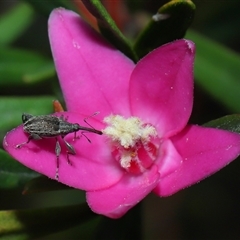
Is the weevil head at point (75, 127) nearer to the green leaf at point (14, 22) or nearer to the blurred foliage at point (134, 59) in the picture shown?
the blurred foliage at point (134, 59)

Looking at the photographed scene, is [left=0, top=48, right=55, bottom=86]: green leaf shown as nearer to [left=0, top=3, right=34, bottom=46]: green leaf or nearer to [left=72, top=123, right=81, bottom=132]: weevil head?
[left=0, top=3, right=34, bottom=46]: green leaf

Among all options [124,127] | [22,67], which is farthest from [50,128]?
[22,67]

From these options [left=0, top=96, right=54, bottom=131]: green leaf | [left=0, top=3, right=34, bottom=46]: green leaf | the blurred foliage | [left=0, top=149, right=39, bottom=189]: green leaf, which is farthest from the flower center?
[left=0, top=3, right=34, bottom=46]: green leaf

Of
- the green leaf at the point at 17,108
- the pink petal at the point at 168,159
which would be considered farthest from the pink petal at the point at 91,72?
the green leaf at the point at 17,108

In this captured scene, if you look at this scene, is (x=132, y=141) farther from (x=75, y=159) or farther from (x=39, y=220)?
(x=39, y=220)

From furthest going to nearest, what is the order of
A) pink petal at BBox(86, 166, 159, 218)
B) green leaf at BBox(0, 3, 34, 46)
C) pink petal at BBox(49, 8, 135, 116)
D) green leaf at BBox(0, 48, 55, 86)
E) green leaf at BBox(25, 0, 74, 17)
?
1. green leaf at BBox(0, 3, 34, 46)
2. green leaf at BBox(0, 48, 55, 86)
3. green leaf at BBox(25, 0, 74, 17)
4. pink petal at BBox(49, 8, 135, 116)
5. pink petal at BBox(86, 166, 159, 218)

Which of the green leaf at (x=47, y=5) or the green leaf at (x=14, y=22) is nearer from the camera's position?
the green leaf at (x=47, y=5)
